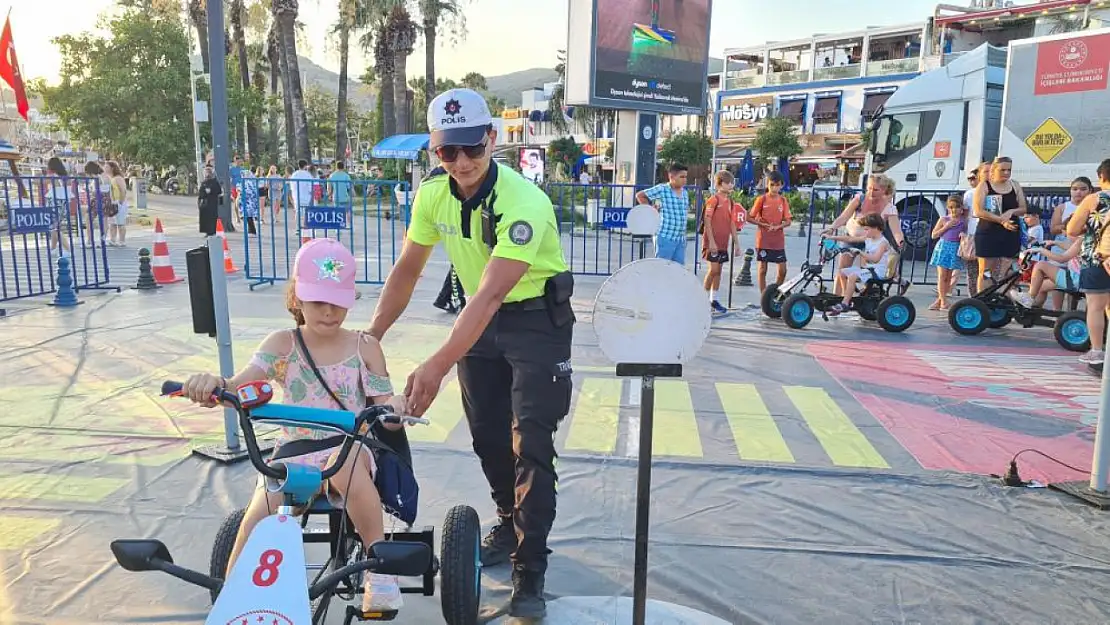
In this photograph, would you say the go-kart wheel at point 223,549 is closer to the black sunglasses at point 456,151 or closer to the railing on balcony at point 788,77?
the black sunglasses at point 456,151

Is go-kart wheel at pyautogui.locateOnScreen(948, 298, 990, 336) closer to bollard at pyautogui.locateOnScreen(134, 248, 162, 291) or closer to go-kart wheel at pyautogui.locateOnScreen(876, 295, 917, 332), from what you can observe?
go-kart wheel at pyautogui.locateOnScreen(876, 295, 917, 332)

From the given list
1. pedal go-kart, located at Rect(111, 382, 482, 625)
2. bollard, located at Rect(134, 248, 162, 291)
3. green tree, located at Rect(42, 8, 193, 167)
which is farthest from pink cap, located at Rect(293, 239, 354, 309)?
green tree, located at Rect(42, 8, 193, 167)

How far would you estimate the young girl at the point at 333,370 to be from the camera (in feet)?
7.91

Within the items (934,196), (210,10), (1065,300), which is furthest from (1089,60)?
(210,10)

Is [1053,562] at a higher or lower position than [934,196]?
lower

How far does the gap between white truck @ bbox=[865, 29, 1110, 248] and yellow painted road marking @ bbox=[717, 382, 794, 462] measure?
893 cm

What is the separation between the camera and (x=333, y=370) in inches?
101

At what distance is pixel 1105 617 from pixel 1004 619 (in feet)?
1.29

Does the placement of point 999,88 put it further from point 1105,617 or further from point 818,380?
point 1105,617

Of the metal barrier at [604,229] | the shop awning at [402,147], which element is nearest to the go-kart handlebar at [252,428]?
the metal barrier at [604,229]

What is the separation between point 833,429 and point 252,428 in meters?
4.19

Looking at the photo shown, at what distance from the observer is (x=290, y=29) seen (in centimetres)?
2870

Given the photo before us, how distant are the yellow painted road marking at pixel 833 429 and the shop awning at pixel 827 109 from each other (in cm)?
5089

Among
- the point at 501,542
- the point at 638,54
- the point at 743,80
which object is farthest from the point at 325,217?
the point at 743,80
